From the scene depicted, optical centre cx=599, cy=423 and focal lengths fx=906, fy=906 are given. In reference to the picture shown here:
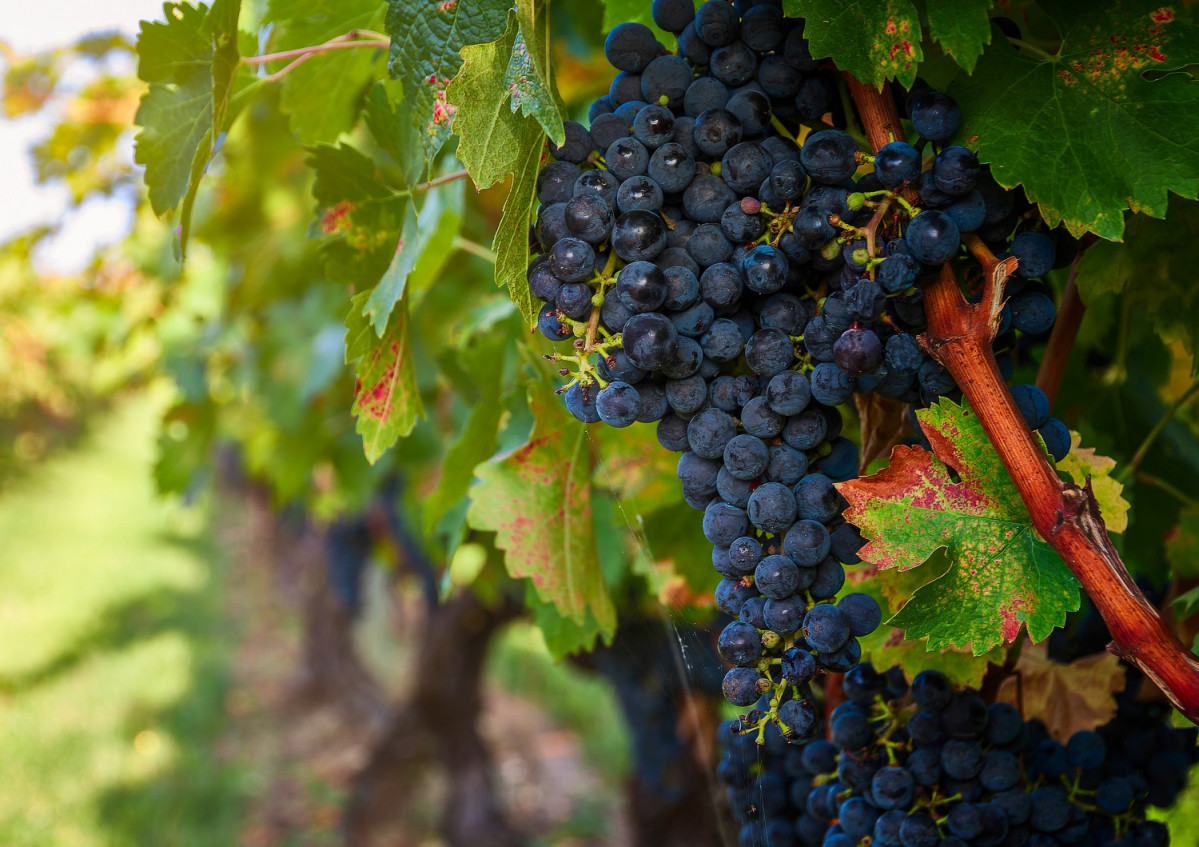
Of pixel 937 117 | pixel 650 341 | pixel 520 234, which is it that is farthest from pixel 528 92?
pixel 937 117

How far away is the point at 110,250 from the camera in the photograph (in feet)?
11.9

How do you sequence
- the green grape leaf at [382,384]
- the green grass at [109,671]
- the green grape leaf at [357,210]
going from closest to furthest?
the green grape leaf at [382,384]
the green grape leaf at [357,210]
the green grass at [109,671]

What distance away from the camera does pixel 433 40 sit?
0.81 metres

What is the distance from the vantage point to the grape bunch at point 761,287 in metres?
0.71

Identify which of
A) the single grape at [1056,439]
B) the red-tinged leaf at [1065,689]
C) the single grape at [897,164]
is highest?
the single grape at [897,164]

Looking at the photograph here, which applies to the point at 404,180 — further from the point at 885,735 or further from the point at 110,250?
the point at 110,250

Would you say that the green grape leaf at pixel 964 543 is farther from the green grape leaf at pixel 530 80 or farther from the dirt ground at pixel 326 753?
the dirt ground at pixel 326 753

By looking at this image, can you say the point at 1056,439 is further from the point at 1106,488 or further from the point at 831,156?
the point at 831,156

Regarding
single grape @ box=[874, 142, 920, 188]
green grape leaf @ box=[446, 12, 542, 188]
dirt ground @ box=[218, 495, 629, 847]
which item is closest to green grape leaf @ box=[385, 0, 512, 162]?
green grape leaf @ box=[446, 12, 542, 188]

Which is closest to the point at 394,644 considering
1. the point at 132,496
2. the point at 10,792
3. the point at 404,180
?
the point at 10,792

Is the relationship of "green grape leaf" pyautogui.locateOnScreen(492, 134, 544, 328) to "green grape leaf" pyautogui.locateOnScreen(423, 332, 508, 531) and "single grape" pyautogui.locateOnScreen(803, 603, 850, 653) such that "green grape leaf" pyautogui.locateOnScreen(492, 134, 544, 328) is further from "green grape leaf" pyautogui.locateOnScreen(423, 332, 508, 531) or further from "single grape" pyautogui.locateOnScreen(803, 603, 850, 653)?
"green grape leaf" pyautogui.locateOnScreen(423, 332, 508, 531)

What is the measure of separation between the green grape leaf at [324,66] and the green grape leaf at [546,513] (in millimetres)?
531

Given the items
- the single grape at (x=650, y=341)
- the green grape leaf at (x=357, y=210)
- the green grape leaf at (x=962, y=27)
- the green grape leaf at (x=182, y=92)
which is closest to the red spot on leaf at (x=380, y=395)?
the green grape leaf at (x=357, y=210)

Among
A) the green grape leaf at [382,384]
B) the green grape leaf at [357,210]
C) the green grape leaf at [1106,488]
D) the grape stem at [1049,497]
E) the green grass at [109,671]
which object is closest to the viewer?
the grape stem at [1049,497]
